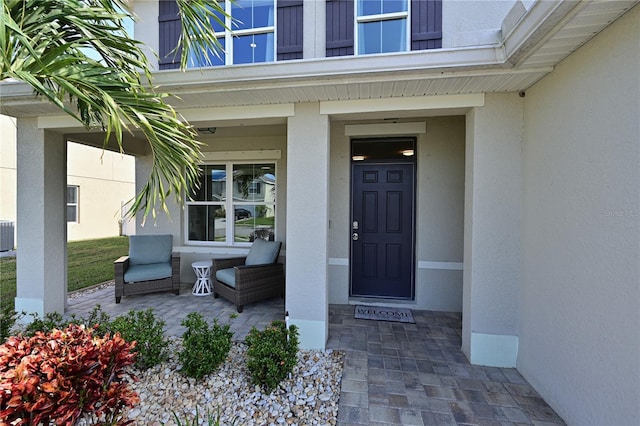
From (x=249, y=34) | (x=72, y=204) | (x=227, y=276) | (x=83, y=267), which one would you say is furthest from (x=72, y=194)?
(x=249, y=34)

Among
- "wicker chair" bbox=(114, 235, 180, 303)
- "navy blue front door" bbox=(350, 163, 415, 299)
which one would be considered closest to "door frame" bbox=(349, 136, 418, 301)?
"navy blue front door" bbox=(350, 163, 415, 299)

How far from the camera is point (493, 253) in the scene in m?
2.73

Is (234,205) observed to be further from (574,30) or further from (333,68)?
(574,30)

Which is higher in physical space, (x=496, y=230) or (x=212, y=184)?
(x=212, y=184)

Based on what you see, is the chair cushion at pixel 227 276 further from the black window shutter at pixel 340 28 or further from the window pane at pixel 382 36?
the window pane at pixel 382 36

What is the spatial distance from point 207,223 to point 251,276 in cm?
207

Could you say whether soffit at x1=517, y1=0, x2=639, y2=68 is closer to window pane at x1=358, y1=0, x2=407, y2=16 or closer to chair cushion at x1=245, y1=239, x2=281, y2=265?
window pane at x1=358, y1=0, x2=407, y2=16

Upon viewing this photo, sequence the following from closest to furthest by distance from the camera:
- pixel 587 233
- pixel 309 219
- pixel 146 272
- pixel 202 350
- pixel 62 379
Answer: pixel 62 379 < pixel 587 233 < pixel 202 350 < pixel 309 219 < pixel 146 272

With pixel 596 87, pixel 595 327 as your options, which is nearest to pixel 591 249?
pixel 595 327

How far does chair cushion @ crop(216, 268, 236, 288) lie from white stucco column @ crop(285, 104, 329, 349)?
4.82 feet

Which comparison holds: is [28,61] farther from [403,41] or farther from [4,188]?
[4,188]

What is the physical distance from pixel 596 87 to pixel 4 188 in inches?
572

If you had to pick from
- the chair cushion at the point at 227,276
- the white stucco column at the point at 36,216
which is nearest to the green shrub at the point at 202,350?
the chair cushion at the point at 227,276

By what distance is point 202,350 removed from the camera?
92.3 inches
